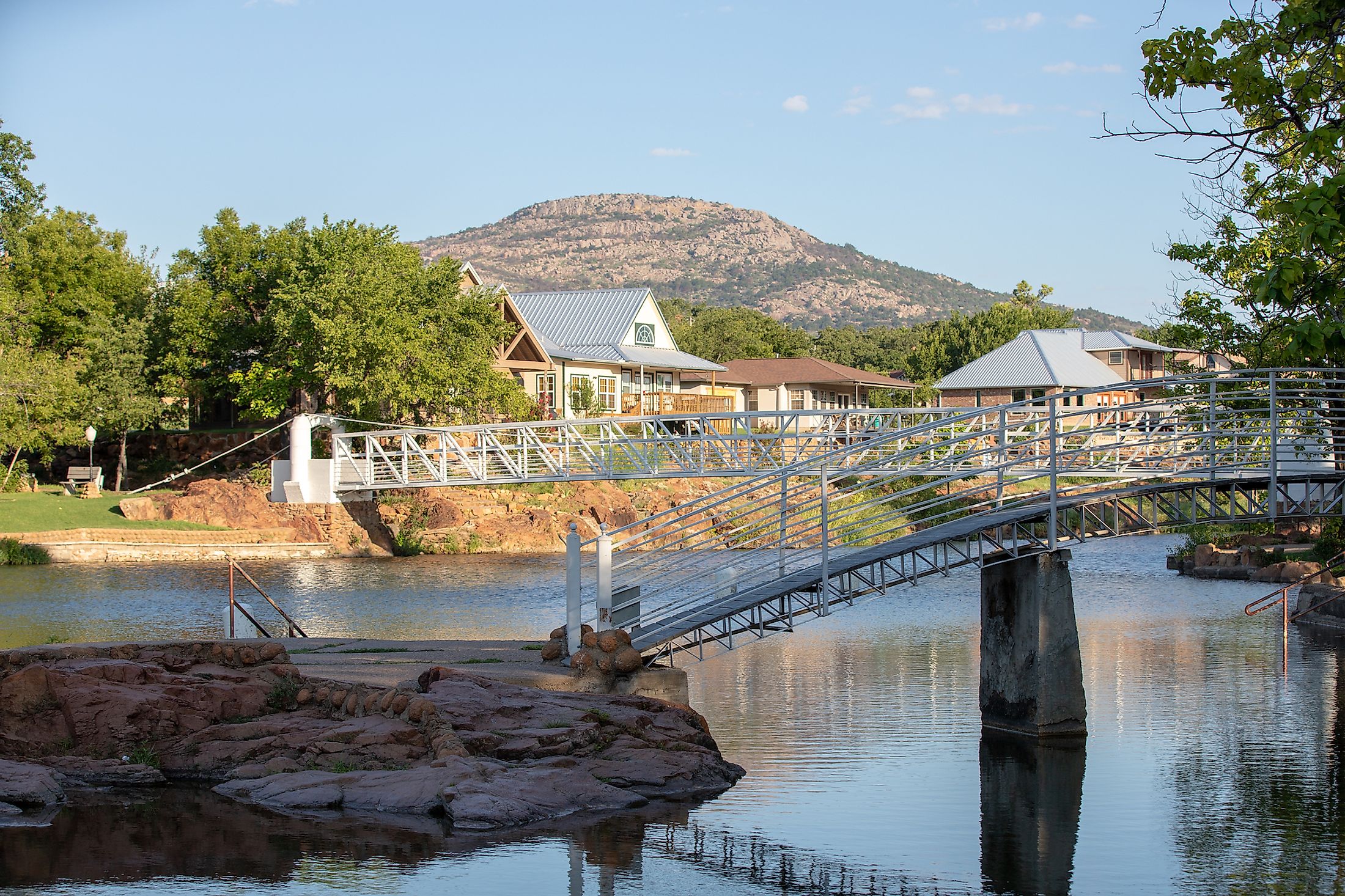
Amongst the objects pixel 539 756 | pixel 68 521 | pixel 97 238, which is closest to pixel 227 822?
pixel 539 756

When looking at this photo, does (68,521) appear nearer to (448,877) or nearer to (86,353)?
(86,353)

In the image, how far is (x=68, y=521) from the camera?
1702 inches

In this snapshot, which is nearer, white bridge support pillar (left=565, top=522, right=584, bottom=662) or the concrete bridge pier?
the concrete bridge pier

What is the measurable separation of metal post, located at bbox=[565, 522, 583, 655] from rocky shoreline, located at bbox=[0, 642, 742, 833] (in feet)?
5.66

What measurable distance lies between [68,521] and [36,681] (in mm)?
31291

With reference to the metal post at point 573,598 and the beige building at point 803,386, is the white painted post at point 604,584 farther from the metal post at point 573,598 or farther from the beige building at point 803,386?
the beige building at point 803,386

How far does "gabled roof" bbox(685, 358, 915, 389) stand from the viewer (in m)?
82.3

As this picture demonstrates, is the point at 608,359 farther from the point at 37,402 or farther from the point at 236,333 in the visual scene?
the point at 37,402

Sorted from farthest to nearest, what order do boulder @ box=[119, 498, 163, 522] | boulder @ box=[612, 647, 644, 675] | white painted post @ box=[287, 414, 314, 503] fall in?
white painted post @ box=[287, 414, 314, 503] < boulder @ box=[119, 498, 163, 522] < boulder @ box=[612, 647, 644, 675]

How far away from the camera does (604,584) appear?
17.7m

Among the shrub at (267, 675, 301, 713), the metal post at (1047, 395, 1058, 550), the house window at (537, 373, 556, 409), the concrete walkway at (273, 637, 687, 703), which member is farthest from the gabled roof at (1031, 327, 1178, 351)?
the shrub at (267, 675, 301, 713)

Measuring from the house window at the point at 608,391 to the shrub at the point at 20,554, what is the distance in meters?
28.7

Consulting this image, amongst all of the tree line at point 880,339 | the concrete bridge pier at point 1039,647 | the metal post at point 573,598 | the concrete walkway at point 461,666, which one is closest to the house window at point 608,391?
the tree line at point 880,339

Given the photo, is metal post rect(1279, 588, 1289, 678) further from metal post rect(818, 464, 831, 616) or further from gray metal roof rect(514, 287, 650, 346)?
gray metal roof rect(514, 287, 650, 346)
